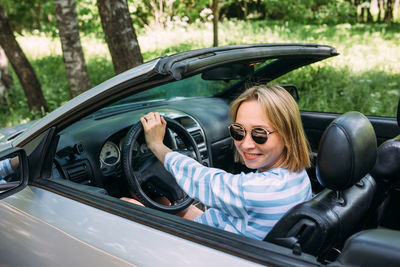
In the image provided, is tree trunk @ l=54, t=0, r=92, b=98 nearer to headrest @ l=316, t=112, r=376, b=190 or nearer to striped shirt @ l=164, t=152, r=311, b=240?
striped shirt @ l=164, t=152, r=311, b=240

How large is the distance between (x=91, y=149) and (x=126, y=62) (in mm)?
3113

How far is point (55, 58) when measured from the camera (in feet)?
41.6

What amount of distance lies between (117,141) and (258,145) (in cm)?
122

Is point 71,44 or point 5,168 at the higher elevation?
point 71,44

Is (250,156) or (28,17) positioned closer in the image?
(250,156)

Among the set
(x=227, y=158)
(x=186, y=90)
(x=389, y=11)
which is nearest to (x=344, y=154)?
(x=227, y=158)

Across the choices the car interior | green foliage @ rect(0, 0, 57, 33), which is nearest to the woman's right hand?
the car interior

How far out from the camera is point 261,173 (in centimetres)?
159

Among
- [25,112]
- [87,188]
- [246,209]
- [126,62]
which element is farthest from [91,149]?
[25,112]

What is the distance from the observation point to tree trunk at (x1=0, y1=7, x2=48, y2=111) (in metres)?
7.39

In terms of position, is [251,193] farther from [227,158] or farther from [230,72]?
[227,158]

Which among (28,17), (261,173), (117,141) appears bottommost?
(117,141)

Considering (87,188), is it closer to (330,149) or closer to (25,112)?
(330,149)

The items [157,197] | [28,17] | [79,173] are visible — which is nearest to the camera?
[79,173]
